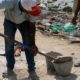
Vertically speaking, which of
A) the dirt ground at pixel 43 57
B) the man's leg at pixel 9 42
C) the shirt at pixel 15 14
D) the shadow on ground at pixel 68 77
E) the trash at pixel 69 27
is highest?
the shirt at pixel 15 14

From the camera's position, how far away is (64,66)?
6.69 metres

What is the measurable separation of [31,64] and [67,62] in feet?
2.19

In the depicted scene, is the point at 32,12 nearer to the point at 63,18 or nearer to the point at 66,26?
the point at 66,26

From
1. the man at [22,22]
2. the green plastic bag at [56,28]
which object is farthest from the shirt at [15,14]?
the green plastic bag at [56,28]

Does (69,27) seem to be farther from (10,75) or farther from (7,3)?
(7,3)

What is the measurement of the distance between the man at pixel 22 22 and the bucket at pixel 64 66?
0.44 metres

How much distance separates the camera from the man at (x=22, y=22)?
6012 millimetres

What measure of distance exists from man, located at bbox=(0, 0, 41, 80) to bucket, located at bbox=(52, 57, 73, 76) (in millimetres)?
440

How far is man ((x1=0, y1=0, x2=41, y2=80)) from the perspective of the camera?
6.01 meters

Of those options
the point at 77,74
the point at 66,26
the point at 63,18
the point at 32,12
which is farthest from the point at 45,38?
the point at 32,12

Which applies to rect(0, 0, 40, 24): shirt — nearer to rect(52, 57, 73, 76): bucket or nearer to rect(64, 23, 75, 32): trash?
rect(52, 57, 73, 76): bucket

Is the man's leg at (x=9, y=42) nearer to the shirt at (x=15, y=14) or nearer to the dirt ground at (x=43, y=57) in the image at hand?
the shirt at (x=15, y=14)

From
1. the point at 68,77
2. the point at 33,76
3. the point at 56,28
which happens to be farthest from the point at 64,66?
the point at 56,28

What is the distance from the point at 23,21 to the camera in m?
6.46
